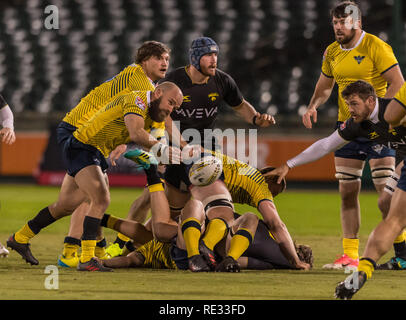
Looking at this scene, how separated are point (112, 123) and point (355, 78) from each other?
8.23 feet

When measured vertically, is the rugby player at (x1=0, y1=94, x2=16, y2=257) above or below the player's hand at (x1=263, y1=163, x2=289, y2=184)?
above

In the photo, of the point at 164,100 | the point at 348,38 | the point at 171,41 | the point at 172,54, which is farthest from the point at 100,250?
the point at 171,41

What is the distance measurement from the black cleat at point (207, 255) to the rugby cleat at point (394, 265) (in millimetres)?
1632

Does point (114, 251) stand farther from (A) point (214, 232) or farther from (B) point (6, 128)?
(B) point (6, 128)

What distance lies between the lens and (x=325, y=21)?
2473cm

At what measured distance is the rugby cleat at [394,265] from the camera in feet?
24.1

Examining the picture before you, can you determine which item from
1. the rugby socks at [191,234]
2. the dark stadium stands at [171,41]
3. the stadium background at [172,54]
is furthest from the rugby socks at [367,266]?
the dark stadium stands at [171,41]

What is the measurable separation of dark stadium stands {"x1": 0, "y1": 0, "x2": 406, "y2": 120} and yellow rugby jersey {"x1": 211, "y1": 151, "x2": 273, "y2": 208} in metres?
14.2

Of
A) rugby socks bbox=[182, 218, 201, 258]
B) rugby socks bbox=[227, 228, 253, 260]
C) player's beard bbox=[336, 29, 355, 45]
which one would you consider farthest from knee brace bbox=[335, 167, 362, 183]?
rugby socks bbox=[182, 218, 201, 258]

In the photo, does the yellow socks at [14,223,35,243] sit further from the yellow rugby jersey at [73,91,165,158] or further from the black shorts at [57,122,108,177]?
the yellow rugby jersey at [73,91,165,158]

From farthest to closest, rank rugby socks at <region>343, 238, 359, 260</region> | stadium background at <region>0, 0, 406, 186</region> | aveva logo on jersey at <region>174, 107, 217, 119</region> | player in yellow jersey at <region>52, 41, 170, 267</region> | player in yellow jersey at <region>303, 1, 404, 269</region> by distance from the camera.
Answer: stadium background at <region>0, 0, 406, 186</region>, aveva logo on jersey at <region>174, 107, 217, 119</region>, rugby socks at <region>343, 238, 359, 260</region>, player in yellow jersey at <region>303, 1, 404, 269</region>, player in yellow jersey at <region>52, 41, 170, 267</region>

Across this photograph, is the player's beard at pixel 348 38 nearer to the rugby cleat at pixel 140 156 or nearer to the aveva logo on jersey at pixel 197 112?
the aveva logo on jersey at pixel 197 112

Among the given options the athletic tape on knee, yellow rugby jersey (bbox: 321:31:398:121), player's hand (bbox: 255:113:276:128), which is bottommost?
the athletic tape on knee

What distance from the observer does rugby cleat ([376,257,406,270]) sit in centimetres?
736
